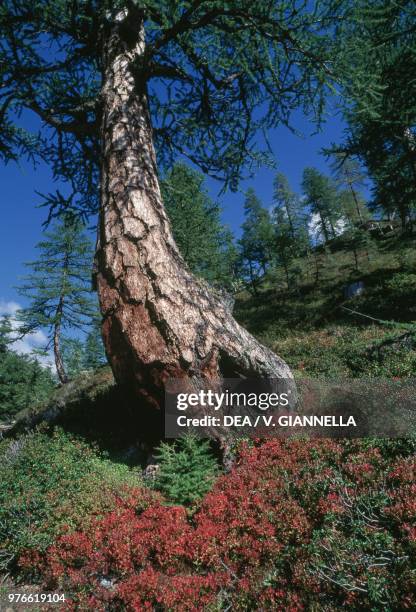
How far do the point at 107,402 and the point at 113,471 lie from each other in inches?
115

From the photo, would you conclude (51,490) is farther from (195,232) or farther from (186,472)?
(195,232)

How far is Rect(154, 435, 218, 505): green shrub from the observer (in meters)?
4.55

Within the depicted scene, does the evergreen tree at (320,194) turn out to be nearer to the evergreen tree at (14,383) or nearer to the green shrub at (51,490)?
the evergreen tree at (14,383)

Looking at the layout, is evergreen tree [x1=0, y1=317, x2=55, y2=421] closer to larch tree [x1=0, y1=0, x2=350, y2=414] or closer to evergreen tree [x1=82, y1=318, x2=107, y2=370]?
evergreen tree [x1=82, y1=318, x2=107, y2=370]

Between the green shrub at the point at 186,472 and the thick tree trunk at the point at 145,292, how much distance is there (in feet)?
2.62

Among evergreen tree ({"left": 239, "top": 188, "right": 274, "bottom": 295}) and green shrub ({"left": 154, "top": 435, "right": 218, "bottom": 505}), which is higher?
evergreen tree ({"left": 239, "top": 188, "right": 274, "bottom": 295})

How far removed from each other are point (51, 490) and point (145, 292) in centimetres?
318

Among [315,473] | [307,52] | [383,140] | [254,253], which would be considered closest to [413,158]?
[383,140]

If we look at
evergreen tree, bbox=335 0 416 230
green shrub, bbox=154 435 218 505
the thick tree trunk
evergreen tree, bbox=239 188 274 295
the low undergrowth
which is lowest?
the low undergrowth

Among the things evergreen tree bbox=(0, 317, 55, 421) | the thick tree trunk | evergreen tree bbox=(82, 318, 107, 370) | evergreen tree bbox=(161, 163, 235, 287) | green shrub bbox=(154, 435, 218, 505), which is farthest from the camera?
evergreen tree bbox=(82, 318, 107, 370)

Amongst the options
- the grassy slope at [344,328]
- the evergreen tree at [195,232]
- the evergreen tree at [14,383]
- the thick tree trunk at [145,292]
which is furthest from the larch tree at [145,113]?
the evergreen tree at [14,383]

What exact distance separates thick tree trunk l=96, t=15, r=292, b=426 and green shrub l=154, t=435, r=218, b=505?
31.4 inches
